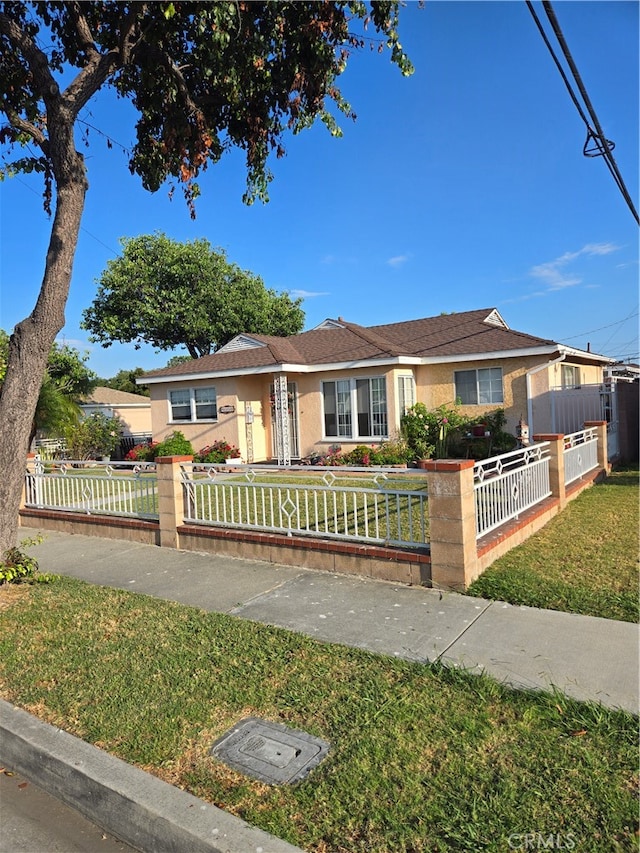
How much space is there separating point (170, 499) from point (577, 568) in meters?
5.09

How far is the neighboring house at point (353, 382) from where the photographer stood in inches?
565

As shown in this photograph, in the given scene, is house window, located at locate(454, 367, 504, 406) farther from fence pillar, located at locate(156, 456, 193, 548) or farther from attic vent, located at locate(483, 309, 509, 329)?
fence pillar, located at locate(156, 456, 193, 548)

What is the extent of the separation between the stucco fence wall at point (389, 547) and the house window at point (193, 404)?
8.33 meters

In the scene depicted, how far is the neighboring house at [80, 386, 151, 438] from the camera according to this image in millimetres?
29688

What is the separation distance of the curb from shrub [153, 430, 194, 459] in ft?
43.6

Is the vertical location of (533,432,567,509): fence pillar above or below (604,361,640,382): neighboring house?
below

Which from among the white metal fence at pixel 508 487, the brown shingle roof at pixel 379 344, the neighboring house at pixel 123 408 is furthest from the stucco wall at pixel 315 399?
the neighboring house at pixel 123 408

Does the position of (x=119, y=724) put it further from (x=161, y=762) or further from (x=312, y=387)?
(x=312, y=387)

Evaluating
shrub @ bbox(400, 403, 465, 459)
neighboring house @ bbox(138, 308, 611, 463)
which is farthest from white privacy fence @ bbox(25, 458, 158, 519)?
shrub @ bbox(400, 403, 465, 459)

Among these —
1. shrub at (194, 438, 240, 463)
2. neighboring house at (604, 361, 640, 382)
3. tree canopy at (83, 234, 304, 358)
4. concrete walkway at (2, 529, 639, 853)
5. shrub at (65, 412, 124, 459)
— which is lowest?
concrete walkway at (2, 529, 639, 853)

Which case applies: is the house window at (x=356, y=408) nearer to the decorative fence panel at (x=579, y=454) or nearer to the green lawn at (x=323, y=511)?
the green lawn at (x=323, y=511)

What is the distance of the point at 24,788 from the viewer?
10.1ft

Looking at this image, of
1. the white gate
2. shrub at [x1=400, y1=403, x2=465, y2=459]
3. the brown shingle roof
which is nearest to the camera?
the white gate

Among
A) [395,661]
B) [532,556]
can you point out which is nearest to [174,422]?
[532,556]
